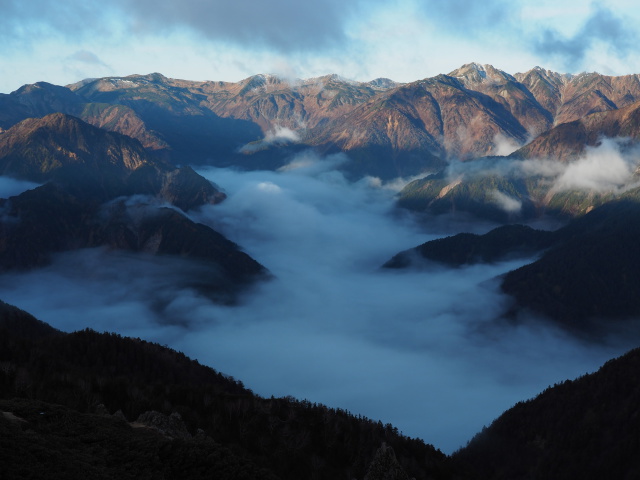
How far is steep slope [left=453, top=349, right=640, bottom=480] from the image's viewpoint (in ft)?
450

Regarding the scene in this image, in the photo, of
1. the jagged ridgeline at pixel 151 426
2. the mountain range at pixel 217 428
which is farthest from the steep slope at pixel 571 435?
the jagged ridgeline at pixel 151 426

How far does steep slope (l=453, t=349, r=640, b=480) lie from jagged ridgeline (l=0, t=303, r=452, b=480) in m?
36.4

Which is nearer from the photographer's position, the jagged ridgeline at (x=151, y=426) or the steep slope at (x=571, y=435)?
the jagged ridgeline at (x=151, y=426)

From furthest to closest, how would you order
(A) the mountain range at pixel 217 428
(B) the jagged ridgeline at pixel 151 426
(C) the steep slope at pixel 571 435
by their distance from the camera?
1. (C) the steep slope at pixel 571 435
2. (A) the mountain range at pixel 217 428
3. (B) the jagged ridgeline at pixel 151 426

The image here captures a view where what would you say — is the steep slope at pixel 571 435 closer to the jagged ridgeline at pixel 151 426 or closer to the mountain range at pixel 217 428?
the mountain range at pixel 217 428

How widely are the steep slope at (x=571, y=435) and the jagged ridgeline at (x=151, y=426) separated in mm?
36409

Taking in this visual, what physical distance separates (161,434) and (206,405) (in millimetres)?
39650

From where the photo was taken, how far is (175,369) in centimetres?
15575

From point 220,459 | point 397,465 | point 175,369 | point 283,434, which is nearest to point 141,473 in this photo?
point 220,459

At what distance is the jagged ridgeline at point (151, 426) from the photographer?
5791 centimetres

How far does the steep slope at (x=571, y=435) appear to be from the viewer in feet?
450

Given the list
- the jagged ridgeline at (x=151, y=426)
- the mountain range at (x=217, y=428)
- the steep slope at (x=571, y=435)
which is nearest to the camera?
the jagged ridgeline at (x=151, y=426)

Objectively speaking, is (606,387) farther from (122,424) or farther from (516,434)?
(122,424)

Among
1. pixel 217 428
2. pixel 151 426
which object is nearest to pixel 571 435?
pixel 217 428
